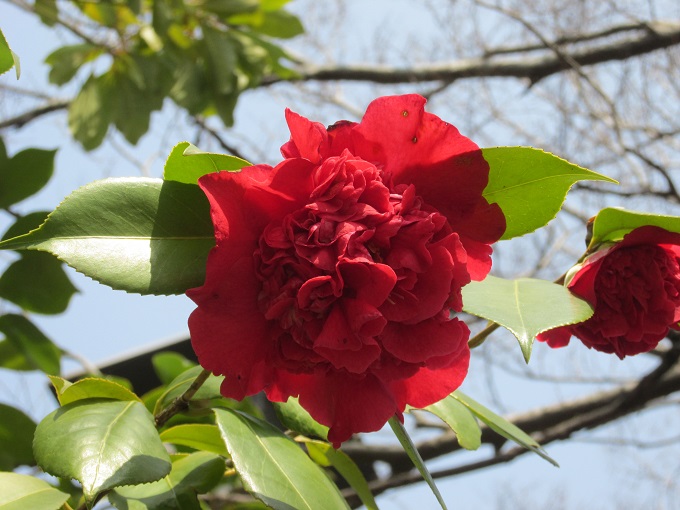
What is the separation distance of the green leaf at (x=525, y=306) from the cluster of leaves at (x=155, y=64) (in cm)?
169

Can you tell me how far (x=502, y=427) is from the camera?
85 centimetres

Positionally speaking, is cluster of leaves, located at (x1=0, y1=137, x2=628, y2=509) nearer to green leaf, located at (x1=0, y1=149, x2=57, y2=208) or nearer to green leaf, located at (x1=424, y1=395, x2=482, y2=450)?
green leaf, located at (x1=424, y1=395, x2=482, y2=450)

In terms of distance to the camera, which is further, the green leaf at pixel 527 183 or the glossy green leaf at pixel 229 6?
the glossy green leaf at pixel 229 6

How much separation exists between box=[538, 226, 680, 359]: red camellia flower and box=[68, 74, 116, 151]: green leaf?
1905 millimetres

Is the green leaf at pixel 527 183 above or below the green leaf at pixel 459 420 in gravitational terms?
above

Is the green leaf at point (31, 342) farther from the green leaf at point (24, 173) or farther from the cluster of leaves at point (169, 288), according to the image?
the cluster of leaves at point (169, 288)

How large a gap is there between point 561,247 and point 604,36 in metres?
0.88

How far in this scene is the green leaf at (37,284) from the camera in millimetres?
1155

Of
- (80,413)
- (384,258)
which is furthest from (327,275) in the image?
(80,413)

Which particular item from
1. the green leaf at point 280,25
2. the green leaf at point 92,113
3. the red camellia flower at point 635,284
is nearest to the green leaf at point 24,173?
the red camellia flower at point 635,284

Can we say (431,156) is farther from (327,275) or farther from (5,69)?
(5,69)

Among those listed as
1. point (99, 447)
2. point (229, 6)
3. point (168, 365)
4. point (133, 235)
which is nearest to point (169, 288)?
point (133, 235)

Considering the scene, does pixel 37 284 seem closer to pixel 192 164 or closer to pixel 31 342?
pixel 31 342

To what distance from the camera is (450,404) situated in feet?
3.11
